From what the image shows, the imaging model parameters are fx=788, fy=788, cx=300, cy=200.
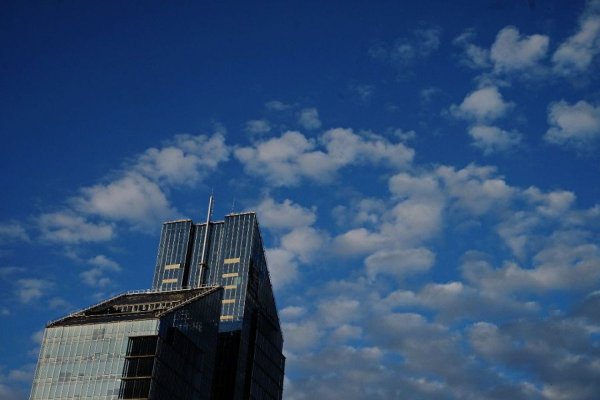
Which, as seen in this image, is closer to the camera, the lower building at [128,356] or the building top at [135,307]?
the lower building at [128,356]

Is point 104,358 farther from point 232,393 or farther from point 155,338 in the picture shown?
point 232,393

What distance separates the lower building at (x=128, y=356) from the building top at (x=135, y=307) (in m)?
0.34

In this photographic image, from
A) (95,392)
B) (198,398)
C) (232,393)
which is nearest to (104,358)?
(95,392)

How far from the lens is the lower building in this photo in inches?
6265

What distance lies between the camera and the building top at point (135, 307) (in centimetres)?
16938

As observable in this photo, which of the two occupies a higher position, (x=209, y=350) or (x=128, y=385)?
(x=209, y=350)

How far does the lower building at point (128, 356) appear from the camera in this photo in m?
159

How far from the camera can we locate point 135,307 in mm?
188625

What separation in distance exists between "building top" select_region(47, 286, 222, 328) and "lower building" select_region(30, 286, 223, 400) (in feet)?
1.12

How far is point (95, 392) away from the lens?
15962 centimetres

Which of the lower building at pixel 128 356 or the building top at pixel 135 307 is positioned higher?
the building top at pixel 135 307

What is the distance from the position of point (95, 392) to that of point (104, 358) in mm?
7133

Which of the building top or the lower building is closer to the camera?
the lower building

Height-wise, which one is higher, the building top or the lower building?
the building top
